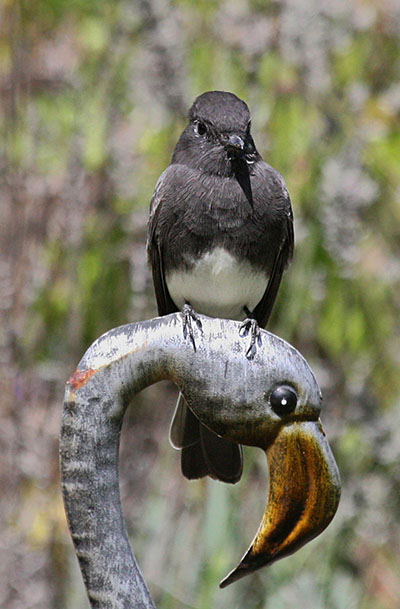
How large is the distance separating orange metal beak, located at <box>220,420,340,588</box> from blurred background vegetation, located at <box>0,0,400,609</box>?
4.85 ft

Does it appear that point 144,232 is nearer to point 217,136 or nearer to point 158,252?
point 158,252

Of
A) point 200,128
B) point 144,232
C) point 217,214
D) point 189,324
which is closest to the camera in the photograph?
point 189,324

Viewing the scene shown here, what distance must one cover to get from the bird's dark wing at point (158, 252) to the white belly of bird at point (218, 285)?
45 millimetres

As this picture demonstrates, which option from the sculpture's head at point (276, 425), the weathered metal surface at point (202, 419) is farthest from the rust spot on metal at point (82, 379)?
the sculpture's head at point (276, 425)

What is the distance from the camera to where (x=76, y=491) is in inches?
48.4

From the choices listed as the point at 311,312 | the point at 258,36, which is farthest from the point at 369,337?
the point at 258,36

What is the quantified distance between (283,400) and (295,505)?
0.14 m

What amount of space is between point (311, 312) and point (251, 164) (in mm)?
1365

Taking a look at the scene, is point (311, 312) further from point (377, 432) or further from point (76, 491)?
point (76, 491)

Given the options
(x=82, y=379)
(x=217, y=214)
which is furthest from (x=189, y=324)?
(x=217, y=214)

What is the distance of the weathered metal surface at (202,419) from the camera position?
122 cm

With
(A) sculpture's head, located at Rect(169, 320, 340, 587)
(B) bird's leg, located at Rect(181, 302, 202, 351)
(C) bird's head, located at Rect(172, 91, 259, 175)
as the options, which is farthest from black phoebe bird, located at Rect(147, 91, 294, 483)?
(A) sculpture's head, located at Rect(169, 320, 340, 587)

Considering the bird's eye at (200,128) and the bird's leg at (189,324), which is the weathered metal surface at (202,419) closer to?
the bird's leg at (189,324)

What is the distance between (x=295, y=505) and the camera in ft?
4.00
